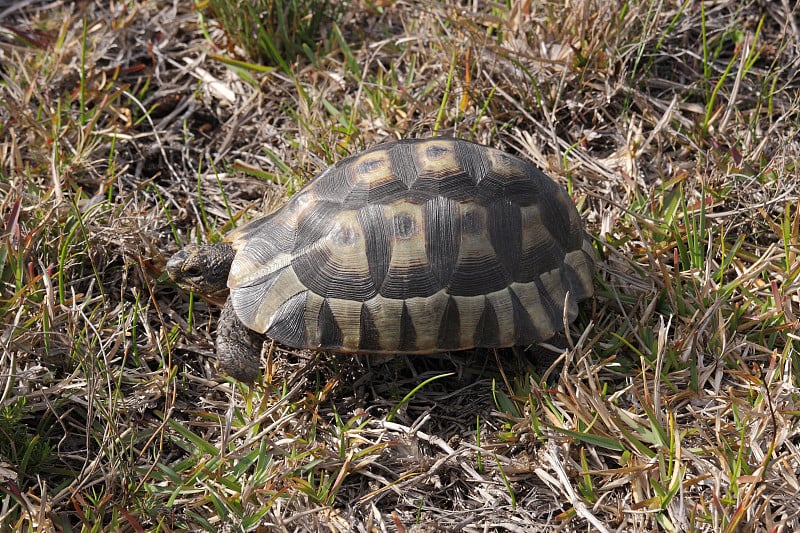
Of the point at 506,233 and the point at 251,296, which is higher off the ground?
the point at 506,233

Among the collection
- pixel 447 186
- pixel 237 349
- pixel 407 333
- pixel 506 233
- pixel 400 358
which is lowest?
pixel 400 358

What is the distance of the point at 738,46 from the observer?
13.4ft

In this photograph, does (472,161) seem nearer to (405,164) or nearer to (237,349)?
(405,164)

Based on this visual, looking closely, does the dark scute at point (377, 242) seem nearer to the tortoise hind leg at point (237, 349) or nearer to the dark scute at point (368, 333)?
the dark scute at point (368, 333)

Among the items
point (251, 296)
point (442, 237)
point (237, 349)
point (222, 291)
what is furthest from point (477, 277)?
point (222, 291)

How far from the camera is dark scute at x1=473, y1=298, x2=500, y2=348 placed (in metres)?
2.90

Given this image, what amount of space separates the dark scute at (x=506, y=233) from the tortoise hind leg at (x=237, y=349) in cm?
105

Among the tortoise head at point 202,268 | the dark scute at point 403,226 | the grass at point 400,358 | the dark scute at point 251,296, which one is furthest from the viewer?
the tortoise head at point 202,268

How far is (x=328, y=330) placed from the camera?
9.55 ft

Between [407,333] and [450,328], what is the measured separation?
164 millimetres

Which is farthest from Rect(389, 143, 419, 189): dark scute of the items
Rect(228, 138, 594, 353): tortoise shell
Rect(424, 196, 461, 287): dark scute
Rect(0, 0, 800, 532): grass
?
Rect(0, 0, 800, 532): grass

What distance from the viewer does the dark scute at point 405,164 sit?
2.92 m

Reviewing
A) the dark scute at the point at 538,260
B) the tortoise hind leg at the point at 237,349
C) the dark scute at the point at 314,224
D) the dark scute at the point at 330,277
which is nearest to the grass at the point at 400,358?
the tortoise hind leg at the point at 237,349

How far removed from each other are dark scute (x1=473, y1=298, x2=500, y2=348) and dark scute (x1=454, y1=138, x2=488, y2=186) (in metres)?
0.48
